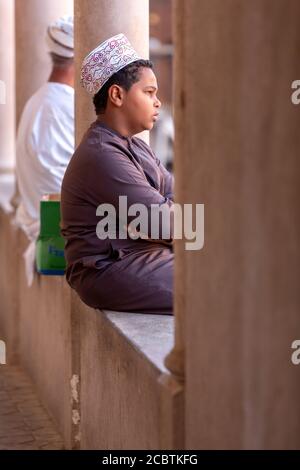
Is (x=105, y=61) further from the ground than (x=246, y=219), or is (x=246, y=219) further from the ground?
(x=105, y=61)

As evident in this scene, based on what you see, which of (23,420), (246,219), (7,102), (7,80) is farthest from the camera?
(7,102)

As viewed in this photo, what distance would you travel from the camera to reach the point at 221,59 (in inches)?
107

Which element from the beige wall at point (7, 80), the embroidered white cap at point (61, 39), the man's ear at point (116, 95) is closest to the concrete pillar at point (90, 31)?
the man's ear at point (116, 95)

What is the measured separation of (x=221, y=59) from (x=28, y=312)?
4209 mm

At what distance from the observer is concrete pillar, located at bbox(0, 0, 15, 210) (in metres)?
9.56

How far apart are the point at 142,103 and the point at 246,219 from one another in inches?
82.3

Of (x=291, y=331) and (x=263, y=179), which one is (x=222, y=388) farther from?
(x=263, y=179)

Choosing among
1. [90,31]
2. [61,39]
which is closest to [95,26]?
[90,31]

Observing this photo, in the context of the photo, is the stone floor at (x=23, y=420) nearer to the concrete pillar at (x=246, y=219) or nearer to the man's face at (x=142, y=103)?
the man's face at (x=142, y=103)

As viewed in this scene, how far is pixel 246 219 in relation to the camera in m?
2.58

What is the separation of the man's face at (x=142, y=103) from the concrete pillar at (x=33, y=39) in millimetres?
2808

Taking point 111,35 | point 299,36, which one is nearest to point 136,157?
point 111,35

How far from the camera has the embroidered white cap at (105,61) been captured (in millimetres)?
4566

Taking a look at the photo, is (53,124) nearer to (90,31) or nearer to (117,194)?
(90,31)
